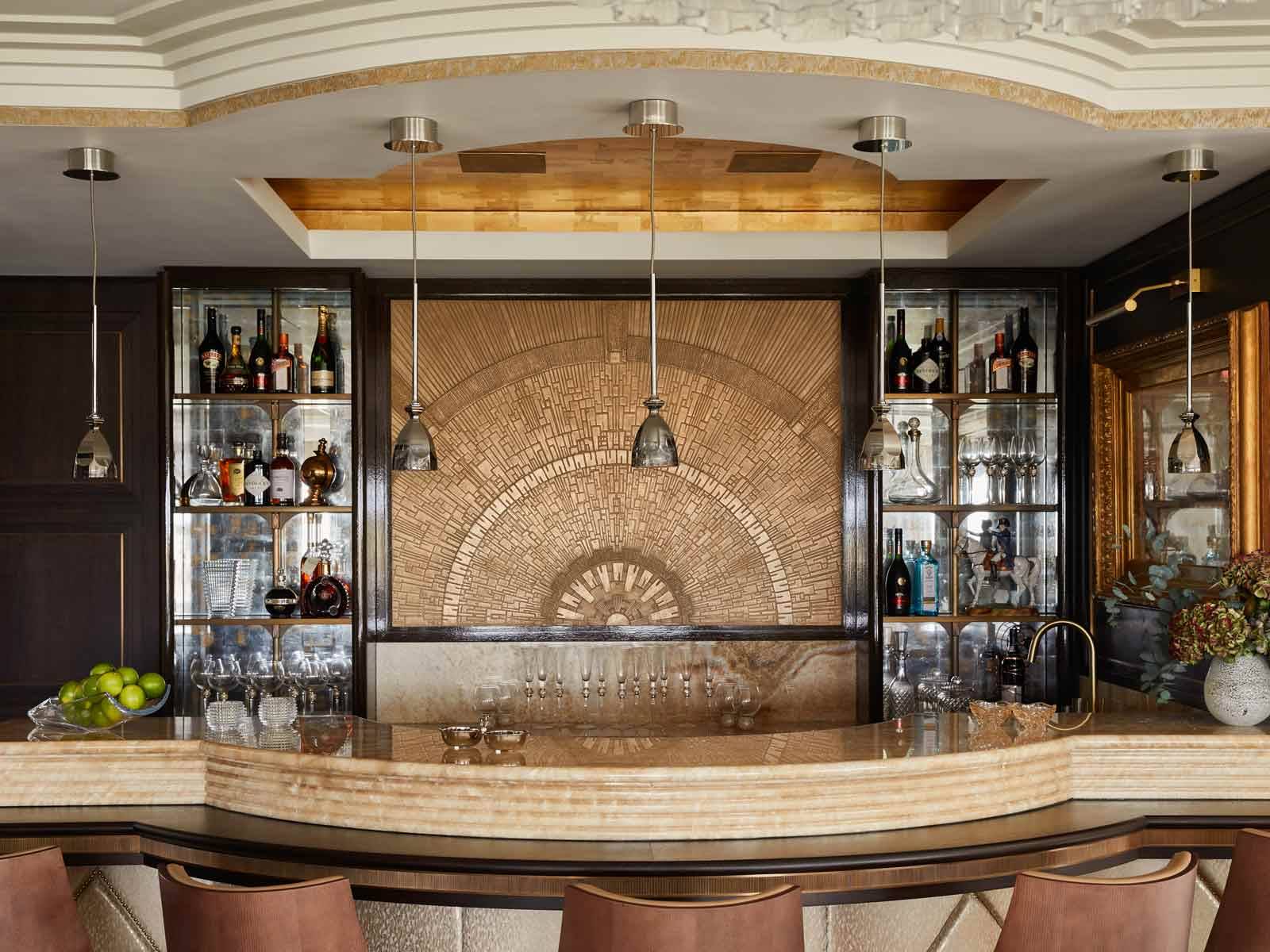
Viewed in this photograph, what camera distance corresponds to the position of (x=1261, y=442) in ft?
11.3

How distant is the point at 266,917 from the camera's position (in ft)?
7.56

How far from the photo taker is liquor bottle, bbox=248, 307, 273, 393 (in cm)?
475

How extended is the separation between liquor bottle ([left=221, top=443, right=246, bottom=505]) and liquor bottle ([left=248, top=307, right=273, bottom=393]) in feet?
0.84

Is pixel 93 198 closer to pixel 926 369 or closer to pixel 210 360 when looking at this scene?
pixel 210 360

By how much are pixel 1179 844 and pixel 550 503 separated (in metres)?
2.71

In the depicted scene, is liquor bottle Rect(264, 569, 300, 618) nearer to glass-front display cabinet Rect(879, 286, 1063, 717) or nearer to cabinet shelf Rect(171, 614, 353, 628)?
cabinet shelf Rect(171, 614, 353, 628)

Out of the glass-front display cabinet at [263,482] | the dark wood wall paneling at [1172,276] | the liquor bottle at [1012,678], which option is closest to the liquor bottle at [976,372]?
the dark wood wall paneling at [1172,276]

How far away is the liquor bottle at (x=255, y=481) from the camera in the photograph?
4742 mm

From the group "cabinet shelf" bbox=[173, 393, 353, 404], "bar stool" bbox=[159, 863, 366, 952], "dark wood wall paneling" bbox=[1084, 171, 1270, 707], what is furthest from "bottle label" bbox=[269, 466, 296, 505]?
"dark wood wall paneling" bbox=[1084, 171, 1270, 707]

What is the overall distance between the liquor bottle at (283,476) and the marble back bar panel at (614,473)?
1.31 feet

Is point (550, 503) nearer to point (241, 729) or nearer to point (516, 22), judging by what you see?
point (241, 729)

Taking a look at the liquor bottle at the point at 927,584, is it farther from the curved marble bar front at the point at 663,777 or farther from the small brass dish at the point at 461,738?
the small brass dish at the point at 461,738

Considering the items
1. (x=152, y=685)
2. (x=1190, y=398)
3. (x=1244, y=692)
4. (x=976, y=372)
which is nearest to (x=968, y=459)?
(x=976, y=372)

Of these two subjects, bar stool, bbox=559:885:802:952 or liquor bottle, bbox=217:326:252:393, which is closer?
bar stool, bbox=559:885:802:952
